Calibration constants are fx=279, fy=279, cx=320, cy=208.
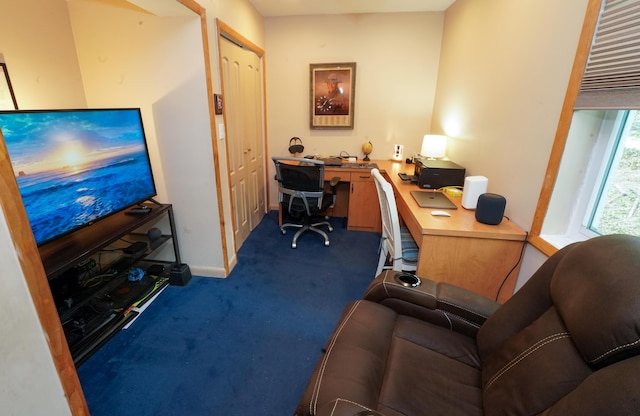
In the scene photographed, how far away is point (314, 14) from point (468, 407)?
378 cm

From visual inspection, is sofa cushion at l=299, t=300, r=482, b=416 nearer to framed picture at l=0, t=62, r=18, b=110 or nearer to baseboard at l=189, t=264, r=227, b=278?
baseboard at l=189, t=264, r=227, b=278

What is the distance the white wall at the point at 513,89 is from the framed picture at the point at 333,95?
48.6 inches

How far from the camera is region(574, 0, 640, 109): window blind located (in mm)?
983

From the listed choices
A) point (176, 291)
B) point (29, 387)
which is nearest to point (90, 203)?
point (176, 291)

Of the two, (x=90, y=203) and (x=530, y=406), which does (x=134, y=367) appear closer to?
(x=90, y=203)

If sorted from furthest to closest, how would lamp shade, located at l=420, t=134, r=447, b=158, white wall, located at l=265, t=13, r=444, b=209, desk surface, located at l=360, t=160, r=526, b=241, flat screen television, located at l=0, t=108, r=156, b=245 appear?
white wall, located at l=265, t=13, r=444, b=209
lamp shade, located at l=420, t=134, r=447, b=158
desk surface, located at l=360, t=160, r=526, b=241
flat screen television, located at l=0, t=108, r=156, b=245

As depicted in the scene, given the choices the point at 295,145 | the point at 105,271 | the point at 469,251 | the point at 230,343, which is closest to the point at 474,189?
the point at 469,251

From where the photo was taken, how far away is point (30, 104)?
5.66ft

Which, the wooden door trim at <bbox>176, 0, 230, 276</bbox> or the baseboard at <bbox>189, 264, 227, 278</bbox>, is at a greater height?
the wooden door trim at <bbox>176, 0, 230, 276</bbox>

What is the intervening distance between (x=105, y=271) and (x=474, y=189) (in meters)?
2.68

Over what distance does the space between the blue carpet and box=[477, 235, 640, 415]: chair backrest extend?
1.03 metres

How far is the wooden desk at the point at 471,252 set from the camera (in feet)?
5.17

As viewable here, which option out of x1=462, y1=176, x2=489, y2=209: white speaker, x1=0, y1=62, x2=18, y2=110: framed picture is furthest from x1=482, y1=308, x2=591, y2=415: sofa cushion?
x1=0, y1=62, x2=18, y2=110: framed picture

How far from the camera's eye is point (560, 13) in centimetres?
135
